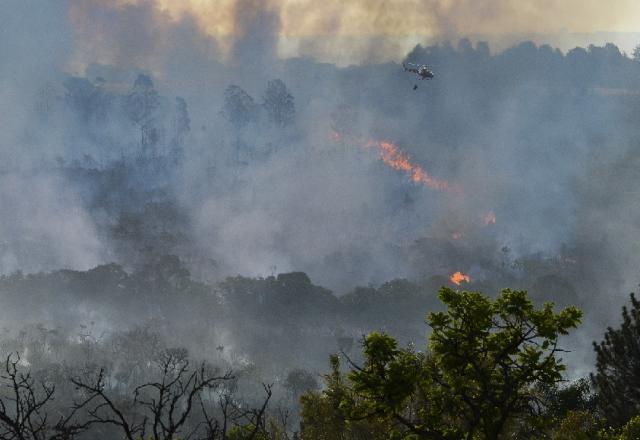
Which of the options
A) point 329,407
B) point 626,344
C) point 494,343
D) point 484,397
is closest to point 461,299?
point 494,343

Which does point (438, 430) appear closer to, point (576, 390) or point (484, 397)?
point (484, 397)

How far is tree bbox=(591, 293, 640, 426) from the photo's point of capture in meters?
26.6

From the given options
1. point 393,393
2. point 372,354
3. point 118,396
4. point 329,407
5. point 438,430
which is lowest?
point 438,430

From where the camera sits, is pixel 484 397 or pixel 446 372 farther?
pixel 446 372

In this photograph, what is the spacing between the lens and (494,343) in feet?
53.2

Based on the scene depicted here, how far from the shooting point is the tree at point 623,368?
26578 millimetres

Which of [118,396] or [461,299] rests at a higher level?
[118,396]

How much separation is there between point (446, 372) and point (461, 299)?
2177mm

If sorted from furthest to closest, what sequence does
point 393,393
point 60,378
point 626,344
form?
point 60,378 → point 626,344 → point 393,393

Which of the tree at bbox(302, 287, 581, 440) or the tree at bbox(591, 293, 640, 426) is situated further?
the tree at bbox(591, 293, 640, 426)

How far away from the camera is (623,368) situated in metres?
26.9

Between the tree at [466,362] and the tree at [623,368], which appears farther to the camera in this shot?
the tree at [623,368]

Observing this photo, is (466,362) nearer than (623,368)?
Yes

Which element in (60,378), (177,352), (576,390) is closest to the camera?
(576,390)
